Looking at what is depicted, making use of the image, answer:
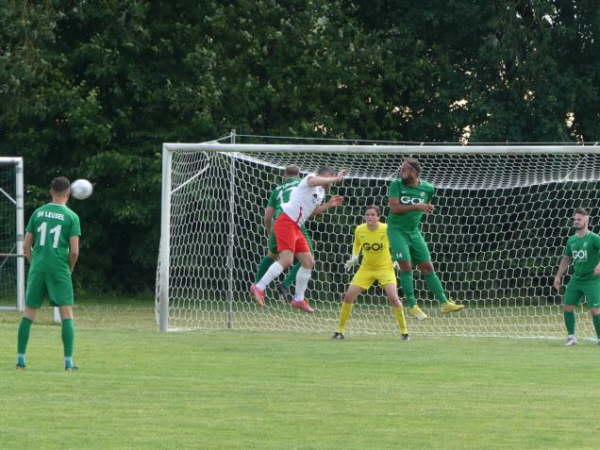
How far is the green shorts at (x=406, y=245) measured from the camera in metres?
16.4

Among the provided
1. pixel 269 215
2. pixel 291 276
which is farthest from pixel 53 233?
pixel 291 276

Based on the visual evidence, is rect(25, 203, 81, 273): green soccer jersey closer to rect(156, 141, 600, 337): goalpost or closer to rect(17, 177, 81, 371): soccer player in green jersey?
rect(17, 177, 81, 371): soccer player in green jersey

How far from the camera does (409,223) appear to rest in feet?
54.2

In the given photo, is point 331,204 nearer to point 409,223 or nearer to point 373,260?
point 373,260

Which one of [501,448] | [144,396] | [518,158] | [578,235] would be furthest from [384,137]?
[501,448]

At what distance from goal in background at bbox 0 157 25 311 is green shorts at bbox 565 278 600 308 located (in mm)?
9248

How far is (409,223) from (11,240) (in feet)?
35.2

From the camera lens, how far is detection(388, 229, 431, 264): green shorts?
16406 mm

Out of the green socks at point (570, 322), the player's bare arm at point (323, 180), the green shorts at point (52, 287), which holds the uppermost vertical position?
the player's bare arm at point (323, 180)

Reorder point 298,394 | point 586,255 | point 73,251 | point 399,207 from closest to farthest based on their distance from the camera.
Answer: point 298,394, point 73,251, point 586,255, point 399,207

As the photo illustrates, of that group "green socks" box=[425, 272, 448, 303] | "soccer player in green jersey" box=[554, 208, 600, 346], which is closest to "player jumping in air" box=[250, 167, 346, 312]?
"green socks" box=[425, 272, 448, 303]

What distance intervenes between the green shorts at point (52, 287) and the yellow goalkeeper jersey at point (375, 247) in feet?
16.0

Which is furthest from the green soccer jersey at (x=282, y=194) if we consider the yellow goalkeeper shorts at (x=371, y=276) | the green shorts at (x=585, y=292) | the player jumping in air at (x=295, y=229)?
the green shorts at (x=585, y=292)

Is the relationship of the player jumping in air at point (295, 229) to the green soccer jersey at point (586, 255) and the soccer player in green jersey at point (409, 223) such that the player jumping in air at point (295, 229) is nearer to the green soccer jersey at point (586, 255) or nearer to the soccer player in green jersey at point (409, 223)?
the soccer player in green jersey at point (409, 223)
